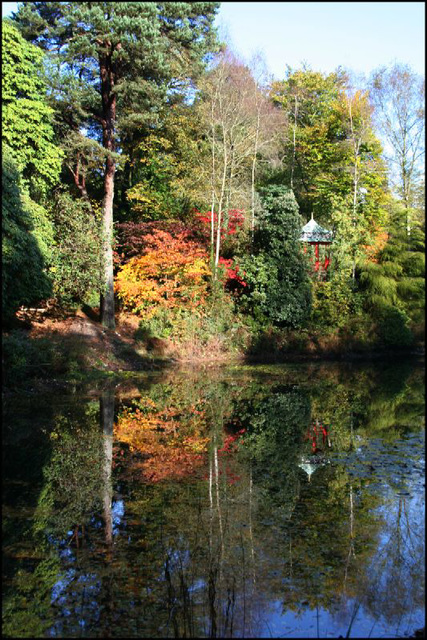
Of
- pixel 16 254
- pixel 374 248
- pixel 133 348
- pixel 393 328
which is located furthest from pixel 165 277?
pixel 374 248

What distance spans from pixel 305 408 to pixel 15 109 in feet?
41.8

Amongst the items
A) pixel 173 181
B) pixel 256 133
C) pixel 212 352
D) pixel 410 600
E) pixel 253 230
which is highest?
pixel 256 133

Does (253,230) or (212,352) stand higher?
(253,230)

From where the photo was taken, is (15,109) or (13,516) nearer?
(13,516)

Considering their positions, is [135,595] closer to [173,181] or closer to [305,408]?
[305,408]

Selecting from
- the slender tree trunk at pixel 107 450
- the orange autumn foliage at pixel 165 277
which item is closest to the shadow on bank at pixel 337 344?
the orange autumn foliage at pixel 165 277

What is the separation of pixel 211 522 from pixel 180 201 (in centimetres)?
2080

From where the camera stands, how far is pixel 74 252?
819 inches

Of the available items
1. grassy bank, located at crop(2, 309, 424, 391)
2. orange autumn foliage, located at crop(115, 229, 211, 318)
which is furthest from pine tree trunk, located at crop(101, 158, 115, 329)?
orange autumn foliage, located at crop(115, 229, 211, 318)

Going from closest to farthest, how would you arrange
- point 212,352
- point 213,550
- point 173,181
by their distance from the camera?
point 213,550
point 212,352
point 173,181

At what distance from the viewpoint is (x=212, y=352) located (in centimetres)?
2295

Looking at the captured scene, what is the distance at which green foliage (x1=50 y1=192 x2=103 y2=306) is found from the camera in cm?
2064

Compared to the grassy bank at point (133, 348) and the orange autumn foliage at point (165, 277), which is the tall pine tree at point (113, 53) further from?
the grassy bank at point (133, 348)

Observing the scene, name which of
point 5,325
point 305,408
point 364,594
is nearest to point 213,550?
point 364,594
